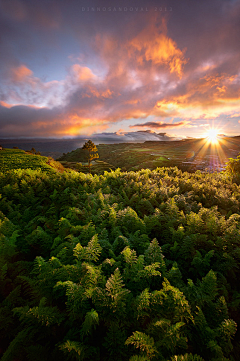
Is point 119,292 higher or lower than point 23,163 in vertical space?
lower

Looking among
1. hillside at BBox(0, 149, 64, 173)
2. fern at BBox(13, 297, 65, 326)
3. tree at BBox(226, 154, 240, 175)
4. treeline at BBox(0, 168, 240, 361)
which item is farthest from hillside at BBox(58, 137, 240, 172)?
fern at BBox(13, 297, 65, 326)

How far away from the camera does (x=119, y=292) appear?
8.05 ft

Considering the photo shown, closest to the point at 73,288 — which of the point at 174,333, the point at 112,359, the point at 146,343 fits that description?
the point at 112,359

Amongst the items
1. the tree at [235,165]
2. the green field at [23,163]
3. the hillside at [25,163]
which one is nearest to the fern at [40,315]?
the hillside at [25,163]

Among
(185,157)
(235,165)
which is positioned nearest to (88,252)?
(235,165)

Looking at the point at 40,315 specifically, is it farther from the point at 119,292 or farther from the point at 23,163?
the point at 23,163

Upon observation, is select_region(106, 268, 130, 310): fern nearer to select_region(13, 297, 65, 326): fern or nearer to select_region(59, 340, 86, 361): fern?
select_region(59, 340, 86, 361): fern

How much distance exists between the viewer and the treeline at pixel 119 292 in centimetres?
216

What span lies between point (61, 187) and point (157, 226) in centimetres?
471

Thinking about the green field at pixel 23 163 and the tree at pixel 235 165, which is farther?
the tree at pixel 235 165

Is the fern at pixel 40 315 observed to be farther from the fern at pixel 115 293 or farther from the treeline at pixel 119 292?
the fern at pixel 115 293

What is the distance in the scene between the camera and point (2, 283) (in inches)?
118

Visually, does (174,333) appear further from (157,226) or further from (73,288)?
(157,226)

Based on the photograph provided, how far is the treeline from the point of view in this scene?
2156 millimetres
